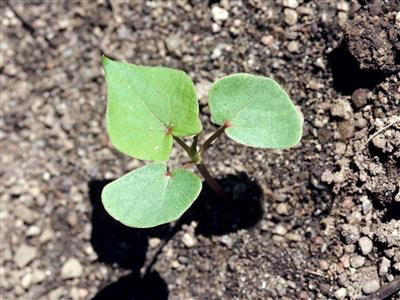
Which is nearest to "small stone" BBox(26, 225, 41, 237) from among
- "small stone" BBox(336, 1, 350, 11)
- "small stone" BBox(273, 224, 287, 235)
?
"small stone" BBox(273, 224, 287, 235)

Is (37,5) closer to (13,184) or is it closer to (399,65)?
(13,184)

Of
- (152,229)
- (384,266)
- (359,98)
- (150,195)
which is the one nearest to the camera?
(150,195)

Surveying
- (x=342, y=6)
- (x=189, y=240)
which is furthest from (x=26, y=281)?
(x=342, y=6)

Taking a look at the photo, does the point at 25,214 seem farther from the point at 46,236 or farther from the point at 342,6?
the point at 342,6

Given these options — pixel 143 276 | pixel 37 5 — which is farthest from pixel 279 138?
pixel 37 5

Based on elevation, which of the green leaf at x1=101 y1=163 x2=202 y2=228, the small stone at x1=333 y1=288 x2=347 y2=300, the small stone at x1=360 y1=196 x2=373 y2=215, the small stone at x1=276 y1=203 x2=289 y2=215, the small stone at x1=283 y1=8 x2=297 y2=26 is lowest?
the small stone at x1=333 y1=288 x2=347 y2=300

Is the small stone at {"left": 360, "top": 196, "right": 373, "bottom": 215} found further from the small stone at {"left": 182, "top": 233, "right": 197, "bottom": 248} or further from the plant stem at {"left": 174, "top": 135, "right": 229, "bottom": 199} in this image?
the small stone at {"left": 182, "top": 233, "right": 197, "bottom": 248}

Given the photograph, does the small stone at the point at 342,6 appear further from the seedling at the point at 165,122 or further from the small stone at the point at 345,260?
the small stone at the point at 345,260
